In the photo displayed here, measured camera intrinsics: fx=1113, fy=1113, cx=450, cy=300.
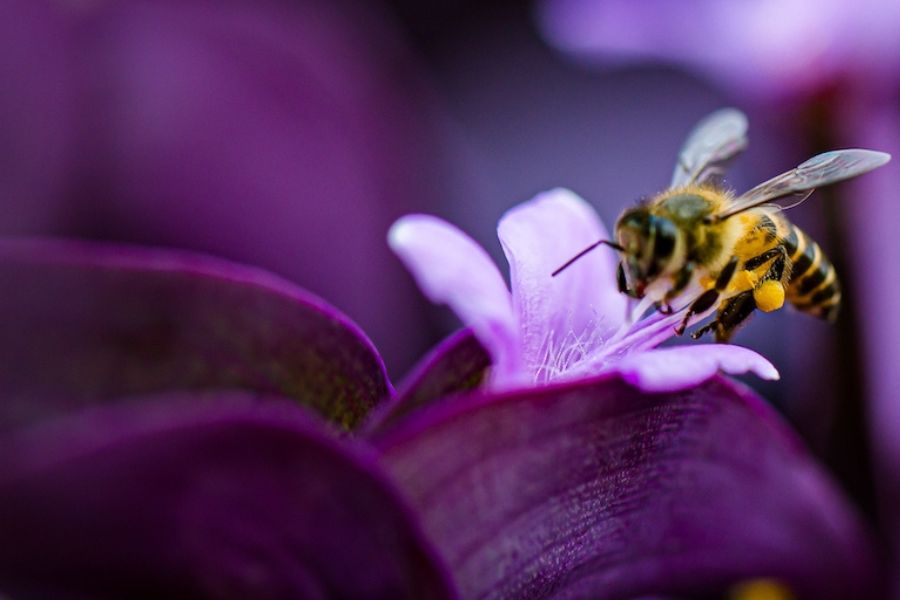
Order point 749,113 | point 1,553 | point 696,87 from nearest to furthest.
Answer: point 1,553 → point 749,113 → point 696,87

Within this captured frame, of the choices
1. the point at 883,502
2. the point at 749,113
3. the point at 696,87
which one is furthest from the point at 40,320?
the point at 696,87

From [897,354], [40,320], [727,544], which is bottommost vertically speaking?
[897,354]

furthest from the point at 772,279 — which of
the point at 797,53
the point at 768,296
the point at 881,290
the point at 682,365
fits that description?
the point at 881,290

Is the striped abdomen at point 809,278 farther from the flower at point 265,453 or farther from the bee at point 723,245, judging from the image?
the flower at point 265,453

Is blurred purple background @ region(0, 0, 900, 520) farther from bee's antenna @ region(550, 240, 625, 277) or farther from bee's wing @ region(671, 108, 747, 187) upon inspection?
bee's antenna @ region(550, 240, 625, 277)

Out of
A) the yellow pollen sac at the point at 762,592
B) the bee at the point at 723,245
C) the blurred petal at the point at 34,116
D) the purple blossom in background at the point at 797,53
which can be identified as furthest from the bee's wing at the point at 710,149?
the blurred petal at the point at 34,116

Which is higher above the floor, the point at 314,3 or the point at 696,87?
the point at 314,3

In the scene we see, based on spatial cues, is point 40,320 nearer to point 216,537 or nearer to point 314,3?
point 216,537

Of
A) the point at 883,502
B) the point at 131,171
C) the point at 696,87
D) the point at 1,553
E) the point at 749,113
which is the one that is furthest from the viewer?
the point at 696,87
